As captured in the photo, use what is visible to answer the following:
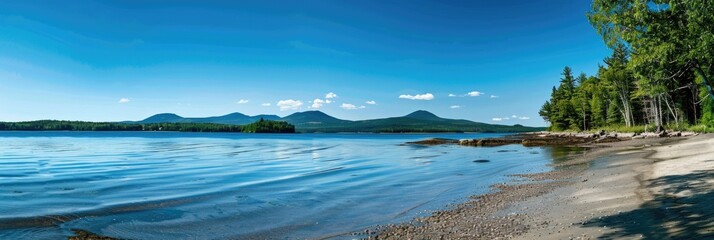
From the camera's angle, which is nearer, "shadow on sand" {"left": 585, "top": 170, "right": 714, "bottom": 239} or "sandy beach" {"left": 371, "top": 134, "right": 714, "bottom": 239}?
"shadow on sand" {"left": 585, "top": 170, "right": 714, "bottom": 239}

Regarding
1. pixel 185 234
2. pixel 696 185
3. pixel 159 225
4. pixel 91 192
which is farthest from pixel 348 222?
pixel 91 192

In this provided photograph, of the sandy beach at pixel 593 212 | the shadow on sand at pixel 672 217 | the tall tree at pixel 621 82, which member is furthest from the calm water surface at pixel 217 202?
the tall tree at pixel 621 82

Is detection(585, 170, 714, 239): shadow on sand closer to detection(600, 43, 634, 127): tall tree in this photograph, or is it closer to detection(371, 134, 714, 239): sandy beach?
detection(371, 134, 714, 239): sandy beach

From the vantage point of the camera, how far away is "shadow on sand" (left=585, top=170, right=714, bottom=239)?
8.24 metres

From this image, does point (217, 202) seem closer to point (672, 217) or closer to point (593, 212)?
point (593, 212)

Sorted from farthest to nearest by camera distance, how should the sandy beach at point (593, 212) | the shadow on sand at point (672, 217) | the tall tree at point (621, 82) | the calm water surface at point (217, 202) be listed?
the tall tree at point (621, 82) → the calm water surface at point (217, 202) → the sandy beach at point (593, 212) → the shadow on sand at point (672, 217)

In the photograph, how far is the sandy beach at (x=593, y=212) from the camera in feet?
29.3

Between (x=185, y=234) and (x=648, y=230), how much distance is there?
11.5m

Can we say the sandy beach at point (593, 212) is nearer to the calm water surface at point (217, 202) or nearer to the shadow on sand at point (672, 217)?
the shadow on sand at point (672, 217)

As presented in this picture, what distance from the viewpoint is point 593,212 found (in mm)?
11062

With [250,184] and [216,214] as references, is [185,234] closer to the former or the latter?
[216,214]

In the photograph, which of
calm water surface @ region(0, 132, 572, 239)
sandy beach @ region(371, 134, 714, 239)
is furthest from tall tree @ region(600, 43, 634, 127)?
sandy beach @ region(371, 134, 714, 239)

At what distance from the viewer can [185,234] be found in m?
11.8

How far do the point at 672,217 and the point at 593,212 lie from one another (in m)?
1.88
